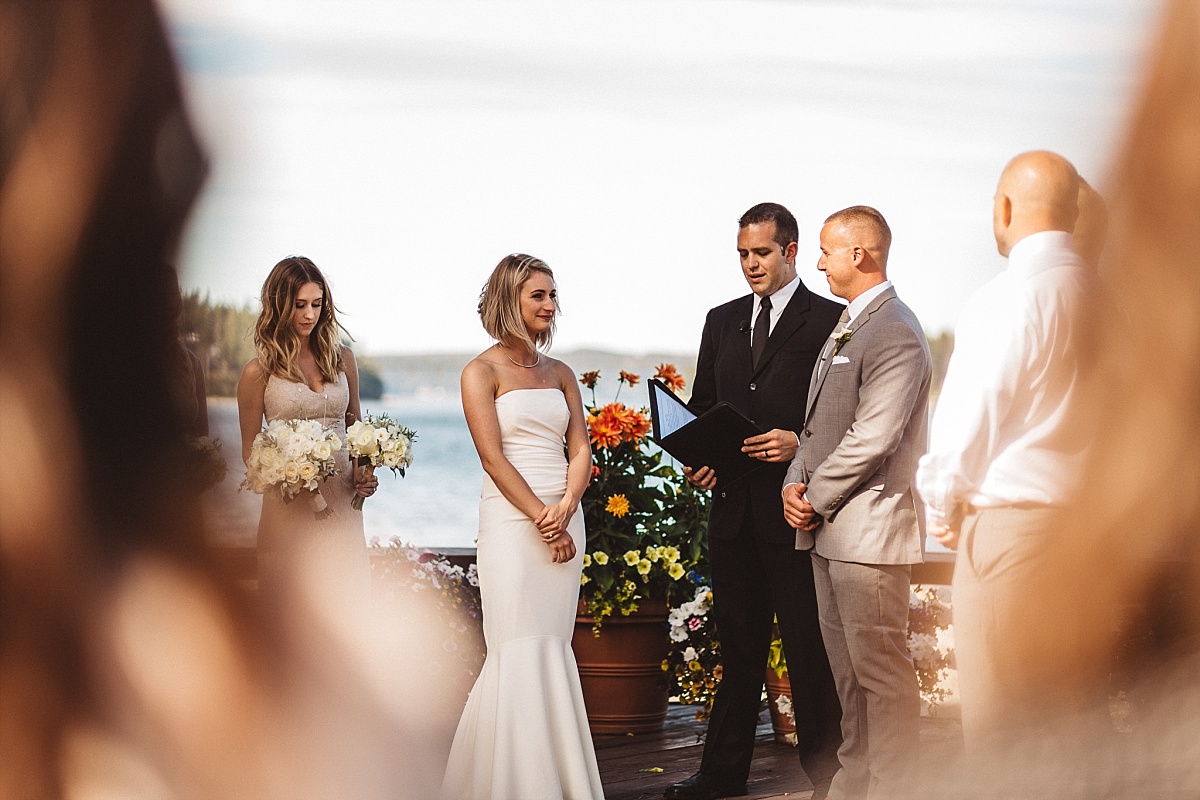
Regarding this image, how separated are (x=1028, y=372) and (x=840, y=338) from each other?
271cm

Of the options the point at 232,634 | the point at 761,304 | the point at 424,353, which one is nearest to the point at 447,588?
the point at 761,304

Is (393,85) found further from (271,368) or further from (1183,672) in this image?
(271,368)

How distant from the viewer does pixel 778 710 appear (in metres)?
4.83

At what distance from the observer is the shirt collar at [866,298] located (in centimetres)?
328

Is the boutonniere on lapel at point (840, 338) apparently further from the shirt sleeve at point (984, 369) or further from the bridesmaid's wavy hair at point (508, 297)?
the shirt sleeve at point (984, 369)

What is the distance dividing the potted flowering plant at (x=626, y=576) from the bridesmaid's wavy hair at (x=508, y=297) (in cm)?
128

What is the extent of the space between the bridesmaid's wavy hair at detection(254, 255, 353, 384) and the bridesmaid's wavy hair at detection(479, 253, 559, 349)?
1.60 ft

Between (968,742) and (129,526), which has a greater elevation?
(129,526)

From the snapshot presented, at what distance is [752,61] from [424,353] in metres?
34.2

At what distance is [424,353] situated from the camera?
34500 mm

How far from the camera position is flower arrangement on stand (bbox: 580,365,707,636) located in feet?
16.3

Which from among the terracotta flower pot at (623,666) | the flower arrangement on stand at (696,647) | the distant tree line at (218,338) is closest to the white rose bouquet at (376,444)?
the terracotta flower pot at (623,666)

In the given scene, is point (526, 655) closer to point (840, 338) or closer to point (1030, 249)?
point (840, 338)

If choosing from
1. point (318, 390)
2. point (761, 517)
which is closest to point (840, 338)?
point (761, 517)
